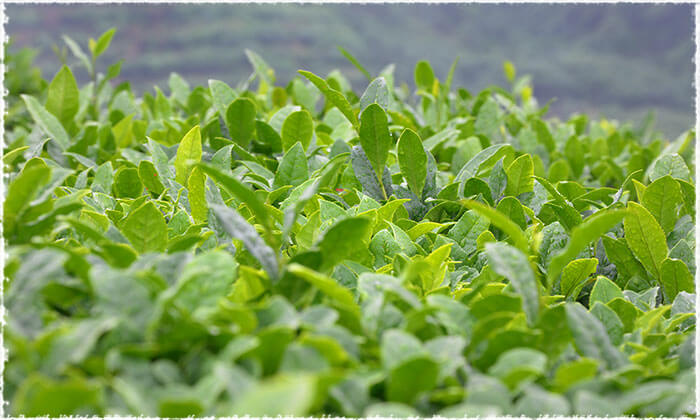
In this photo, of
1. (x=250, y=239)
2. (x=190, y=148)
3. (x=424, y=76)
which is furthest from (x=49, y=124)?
(x=424, y=76)

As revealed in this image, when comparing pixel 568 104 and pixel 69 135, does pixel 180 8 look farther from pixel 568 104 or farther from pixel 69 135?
pixel 69 135

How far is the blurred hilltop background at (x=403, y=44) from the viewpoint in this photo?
2019 cm

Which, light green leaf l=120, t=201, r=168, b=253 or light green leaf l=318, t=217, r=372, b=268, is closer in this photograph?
light green leaf l=318, t=217, r=372, b=268

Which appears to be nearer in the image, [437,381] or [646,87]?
[437,381]

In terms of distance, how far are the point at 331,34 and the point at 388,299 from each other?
862 inches

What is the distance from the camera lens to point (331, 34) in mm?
22000

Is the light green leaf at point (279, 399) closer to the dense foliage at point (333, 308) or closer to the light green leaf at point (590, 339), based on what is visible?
the dense foliage at point (333, 308)

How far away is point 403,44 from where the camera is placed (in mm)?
23547

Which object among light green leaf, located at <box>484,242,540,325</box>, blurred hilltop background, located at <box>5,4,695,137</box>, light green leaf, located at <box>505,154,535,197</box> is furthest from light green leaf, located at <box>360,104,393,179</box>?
blurred hilltop background, located at <box>5,4,695,137</box>

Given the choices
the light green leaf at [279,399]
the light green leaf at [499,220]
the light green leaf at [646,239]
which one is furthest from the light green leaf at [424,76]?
the light green leaf at [279,399]

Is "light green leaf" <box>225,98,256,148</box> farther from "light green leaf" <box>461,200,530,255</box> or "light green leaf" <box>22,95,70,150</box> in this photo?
"light green leaf" <box>461,200,530,255</box>

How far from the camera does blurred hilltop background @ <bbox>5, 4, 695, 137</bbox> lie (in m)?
20.2

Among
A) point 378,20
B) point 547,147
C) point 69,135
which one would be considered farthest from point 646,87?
point 69,135

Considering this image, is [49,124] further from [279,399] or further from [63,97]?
Result: [279,399]
